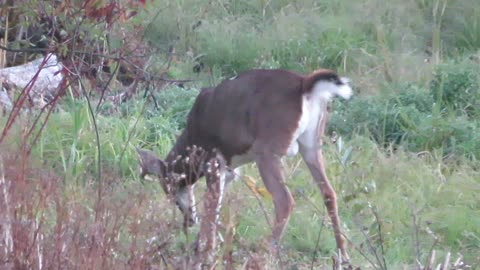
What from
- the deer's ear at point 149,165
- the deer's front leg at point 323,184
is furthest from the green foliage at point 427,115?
the deer's ear at point 149,165

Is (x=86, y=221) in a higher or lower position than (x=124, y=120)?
higher

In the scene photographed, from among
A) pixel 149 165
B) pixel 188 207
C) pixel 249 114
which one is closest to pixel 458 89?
pixel 249 114

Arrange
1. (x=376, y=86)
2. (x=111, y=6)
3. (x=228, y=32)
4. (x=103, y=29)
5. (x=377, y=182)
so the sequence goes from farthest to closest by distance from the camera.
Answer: (x=228, y=32) < (x=376, y=86) < (x=377, y=182) < (x=103, y=29) < (x=111, y=6)

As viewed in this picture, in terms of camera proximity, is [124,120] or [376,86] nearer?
[124,120]

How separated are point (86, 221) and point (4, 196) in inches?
12.9

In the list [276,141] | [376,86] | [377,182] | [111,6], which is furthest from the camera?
[376,86]

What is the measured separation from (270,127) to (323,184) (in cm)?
44

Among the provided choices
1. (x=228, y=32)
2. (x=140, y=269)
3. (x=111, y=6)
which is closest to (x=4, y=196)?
(x=140, y=269)

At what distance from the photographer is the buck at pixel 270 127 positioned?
6.58m

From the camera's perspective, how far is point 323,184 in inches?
265

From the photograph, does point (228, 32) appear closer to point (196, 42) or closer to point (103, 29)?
point (196, 42)

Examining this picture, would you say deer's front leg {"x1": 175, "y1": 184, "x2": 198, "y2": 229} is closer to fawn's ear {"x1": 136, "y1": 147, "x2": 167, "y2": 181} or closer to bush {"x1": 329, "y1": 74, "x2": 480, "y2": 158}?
fawn's ear {"x1": 136, "y1": 147, "x2": 167, "y2": 181}

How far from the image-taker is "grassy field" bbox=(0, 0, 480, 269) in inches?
172

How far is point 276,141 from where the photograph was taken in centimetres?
671
